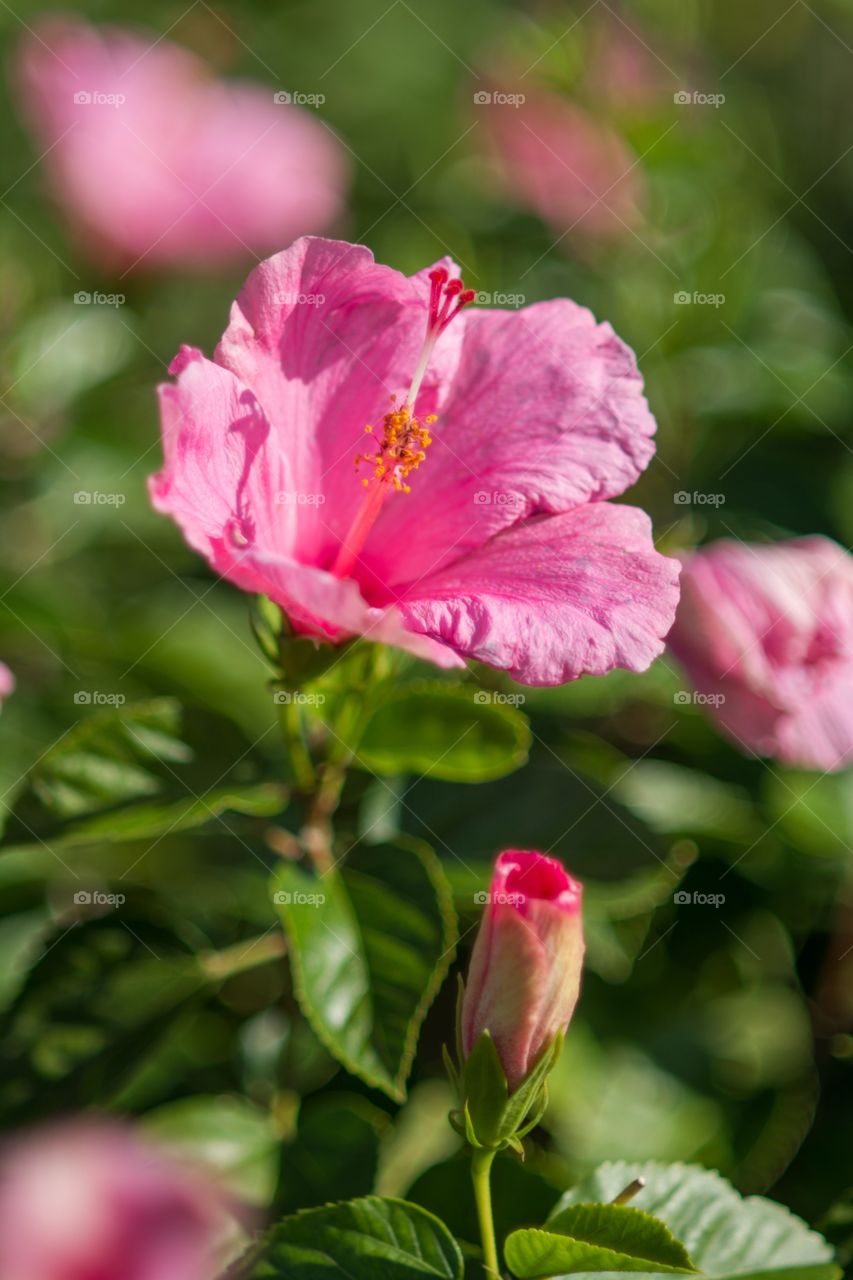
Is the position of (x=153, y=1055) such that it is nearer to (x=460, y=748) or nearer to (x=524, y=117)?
(x=460, y=748)

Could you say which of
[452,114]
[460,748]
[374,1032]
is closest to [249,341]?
[460,748]

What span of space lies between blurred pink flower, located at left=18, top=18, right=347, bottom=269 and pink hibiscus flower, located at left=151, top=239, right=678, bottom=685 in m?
1.47

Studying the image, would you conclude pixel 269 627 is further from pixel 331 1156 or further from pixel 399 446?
pixel 331 1156

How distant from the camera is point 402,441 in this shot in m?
1.20

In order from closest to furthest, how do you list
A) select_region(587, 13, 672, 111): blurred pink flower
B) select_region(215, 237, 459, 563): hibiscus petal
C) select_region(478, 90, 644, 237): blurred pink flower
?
select_region(215, 237, 459, 563): hibiscus petal
select_region(478, 90, 644, 237): blurred pink flower
select_region(587, 13, 672, 111): blurred pink flower

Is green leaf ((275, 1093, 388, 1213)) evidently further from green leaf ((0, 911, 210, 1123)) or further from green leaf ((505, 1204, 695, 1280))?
green leaf ((505, 1204, 695, 1280))

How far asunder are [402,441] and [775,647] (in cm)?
49

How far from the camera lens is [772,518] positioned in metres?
1.85

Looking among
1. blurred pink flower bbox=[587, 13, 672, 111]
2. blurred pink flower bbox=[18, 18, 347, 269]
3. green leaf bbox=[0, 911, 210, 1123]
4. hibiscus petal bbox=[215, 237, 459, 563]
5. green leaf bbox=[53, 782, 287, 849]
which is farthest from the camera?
blurred pink flower bbox=[18, 18, 347, 269]

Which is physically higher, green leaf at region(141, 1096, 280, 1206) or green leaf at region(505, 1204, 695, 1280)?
green leaf at region(505, 1204, 695, 1280)

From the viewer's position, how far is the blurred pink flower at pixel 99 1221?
949 millimetres

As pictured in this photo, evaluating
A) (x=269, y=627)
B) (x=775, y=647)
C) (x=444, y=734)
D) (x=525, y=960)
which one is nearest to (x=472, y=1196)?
(x=525, y=960)

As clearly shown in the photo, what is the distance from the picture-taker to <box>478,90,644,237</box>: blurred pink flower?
7.53ft

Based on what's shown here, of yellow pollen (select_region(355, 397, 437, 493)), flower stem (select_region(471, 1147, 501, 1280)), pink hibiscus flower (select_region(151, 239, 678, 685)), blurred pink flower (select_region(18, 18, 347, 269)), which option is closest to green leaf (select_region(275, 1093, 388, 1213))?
flower stem (select_region(471, 1147, 501, 1280))
